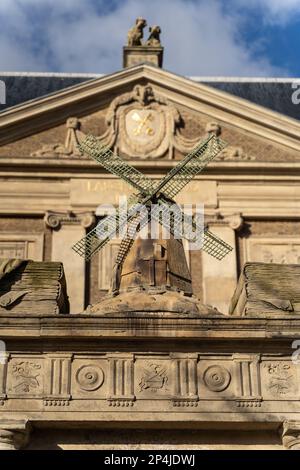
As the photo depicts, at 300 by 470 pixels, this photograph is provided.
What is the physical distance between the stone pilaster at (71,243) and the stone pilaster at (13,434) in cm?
1404

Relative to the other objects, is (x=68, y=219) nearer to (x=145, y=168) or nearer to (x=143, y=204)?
(x=145, y=168)

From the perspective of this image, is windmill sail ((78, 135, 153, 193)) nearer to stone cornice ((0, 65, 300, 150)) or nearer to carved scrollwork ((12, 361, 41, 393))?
carved scrollwork ((12, 361, 41, 393))

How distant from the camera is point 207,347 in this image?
12.6 metres

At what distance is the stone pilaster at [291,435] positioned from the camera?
12.1 meters

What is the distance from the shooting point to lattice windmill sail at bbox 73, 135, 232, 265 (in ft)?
49.8

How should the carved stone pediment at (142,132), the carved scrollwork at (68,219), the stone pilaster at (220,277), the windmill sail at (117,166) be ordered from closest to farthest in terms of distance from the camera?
the windmill sail at (117,166)
the stone pilaster at (220,277)
the carved scrollwork at (68,219)
the carved stone pediment at (142,132)

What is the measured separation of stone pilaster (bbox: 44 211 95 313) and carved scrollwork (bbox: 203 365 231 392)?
13735 mm

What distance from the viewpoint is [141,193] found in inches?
611

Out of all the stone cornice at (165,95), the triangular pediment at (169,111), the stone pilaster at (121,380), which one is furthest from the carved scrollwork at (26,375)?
the stone cornice at (165,95)

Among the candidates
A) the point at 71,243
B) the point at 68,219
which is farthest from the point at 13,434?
the point at 68,219

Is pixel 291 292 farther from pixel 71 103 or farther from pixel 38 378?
pixel 71 103

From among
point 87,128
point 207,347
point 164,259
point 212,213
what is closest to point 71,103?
point 87,128

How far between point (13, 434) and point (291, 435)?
10.7 feet

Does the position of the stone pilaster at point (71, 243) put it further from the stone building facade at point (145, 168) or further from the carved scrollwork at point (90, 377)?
the carved scrollwork at point (90, 377)
